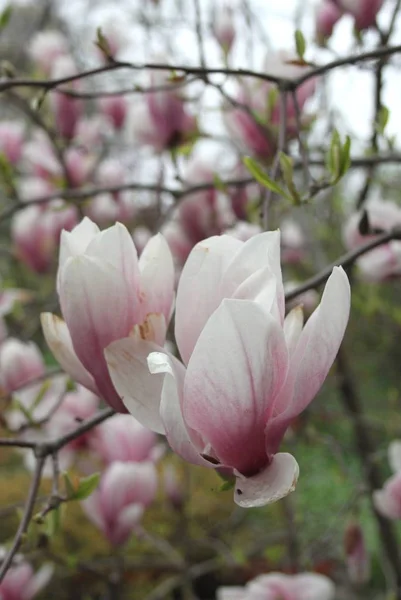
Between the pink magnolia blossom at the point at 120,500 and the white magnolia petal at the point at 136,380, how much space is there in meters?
0.61

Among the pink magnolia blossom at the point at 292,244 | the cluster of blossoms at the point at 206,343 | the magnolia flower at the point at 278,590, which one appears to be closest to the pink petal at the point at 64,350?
the cluster of blossoms at the point at 206,343

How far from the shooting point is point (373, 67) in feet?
2.92

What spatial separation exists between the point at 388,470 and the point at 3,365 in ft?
10.3

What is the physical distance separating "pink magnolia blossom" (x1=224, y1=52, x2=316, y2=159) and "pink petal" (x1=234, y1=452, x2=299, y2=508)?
1.95 ft

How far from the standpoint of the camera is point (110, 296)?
0.40 metres

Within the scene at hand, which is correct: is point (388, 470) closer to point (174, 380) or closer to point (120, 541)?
point (120, 541)

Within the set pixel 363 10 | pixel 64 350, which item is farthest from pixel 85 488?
pixel 363 10

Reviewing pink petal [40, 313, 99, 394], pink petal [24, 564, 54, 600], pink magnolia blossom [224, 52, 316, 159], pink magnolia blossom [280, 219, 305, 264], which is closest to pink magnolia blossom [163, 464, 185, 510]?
pink petal [24, 564, 54, 600]

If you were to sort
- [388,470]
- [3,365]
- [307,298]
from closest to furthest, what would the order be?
[3,365] < [307,298] < [388,470]

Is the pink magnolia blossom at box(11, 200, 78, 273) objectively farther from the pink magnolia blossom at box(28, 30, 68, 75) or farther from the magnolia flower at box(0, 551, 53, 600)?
the magnolia flower at box(0, 551, 53, 600)

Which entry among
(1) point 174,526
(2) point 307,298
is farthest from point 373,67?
(1) point 174,526

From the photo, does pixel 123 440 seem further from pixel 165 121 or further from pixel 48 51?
pixel 48 51

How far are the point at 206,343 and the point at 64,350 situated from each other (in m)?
0.15

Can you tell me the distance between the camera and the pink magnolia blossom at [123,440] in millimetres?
1019
